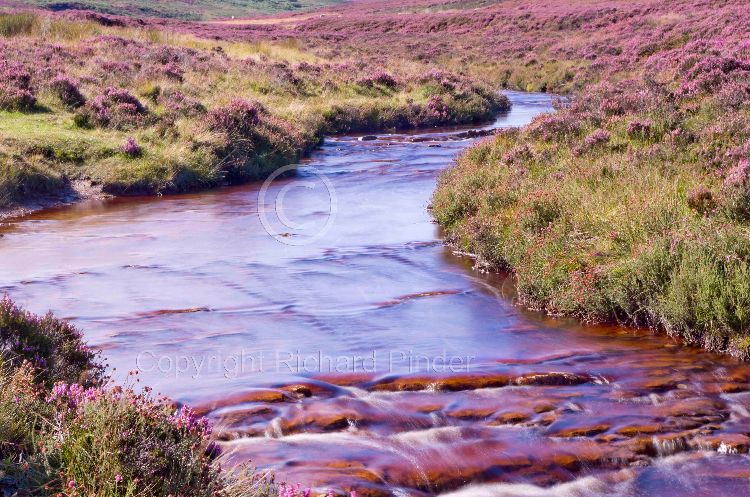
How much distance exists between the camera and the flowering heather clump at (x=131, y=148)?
18781mm

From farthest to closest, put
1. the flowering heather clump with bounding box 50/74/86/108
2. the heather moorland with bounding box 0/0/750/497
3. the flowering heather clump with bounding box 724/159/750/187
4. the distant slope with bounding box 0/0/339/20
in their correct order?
the distant slope with bounding box 0/0/339/20
the flowering heather clump with bounding box 50/74/86/108
the flowering heather clump with bounding box 724/159/750/187
the heather moorland with bounding box 0/0/750/497

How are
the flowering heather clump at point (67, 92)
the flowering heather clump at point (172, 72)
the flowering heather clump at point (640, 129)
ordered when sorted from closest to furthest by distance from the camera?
the flowering heather clump at point (640, 129)
the flowering heather clump at point (67, 92)
the flowering heather clump at point (172, 72)

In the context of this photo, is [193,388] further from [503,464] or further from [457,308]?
[457,308]

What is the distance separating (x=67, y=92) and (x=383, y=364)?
17.7 meters

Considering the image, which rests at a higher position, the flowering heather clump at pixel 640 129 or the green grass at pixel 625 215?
the flowering heather clump at pixel 640 129

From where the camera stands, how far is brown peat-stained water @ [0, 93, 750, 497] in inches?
234

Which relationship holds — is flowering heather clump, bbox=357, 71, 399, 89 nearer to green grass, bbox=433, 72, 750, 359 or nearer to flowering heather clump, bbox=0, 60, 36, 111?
flowering heather clump, bbox=0, 60, 36, 111

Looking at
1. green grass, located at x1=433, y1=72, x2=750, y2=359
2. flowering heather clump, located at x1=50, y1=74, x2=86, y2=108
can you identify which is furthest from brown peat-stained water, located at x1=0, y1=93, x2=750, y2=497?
flowering heather clump, located at x1=50, y1=74, x2=86, y2=108

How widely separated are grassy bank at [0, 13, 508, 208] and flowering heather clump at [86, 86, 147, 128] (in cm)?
4

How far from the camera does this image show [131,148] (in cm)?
1877

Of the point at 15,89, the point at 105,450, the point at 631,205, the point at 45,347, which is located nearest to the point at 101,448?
the point at 105,450

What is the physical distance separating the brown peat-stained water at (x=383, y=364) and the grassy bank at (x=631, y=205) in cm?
43

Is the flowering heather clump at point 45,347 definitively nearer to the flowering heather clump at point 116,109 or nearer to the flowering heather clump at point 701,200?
the flowering heather clump at point 701,200
